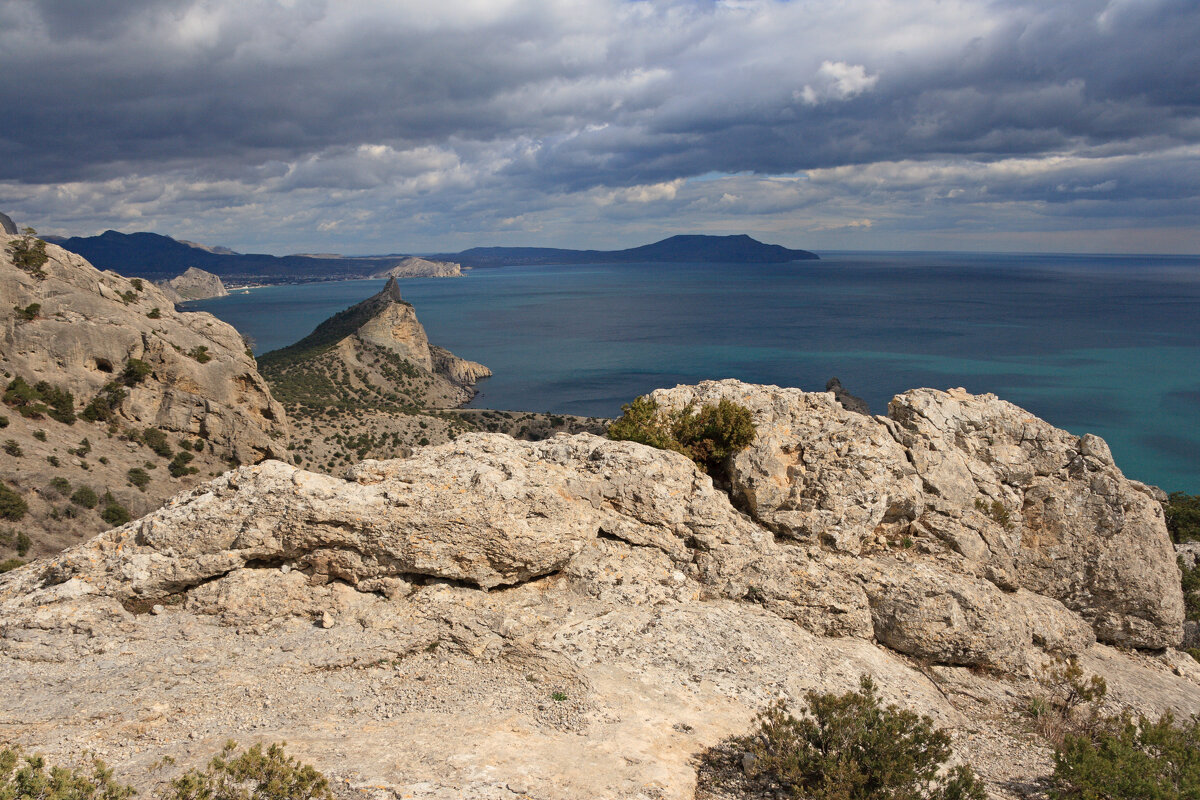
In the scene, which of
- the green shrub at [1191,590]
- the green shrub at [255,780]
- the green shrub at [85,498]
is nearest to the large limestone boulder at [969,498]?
the green shrub at [1191,590]

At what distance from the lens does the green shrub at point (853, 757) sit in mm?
7984

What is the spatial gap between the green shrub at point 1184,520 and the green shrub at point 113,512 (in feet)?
183

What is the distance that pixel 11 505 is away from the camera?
26.0 meters

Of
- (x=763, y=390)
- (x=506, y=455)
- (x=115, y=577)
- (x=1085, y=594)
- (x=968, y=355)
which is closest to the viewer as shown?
(x=115, y=577)

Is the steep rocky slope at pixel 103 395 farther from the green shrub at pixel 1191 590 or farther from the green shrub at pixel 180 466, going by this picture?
the green shrub at pixel 1191 590

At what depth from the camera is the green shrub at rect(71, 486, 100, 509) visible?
2816 centimetres

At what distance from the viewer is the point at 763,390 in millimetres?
18156

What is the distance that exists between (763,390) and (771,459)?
3640 mm

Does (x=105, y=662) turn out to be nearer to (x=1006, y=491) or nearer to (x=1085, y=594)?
(x=1006, y=491)

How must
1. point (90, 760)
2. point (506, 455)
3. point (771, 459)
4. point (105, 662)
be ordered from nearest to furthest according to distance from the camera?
point (90, 760) < point (105, 662) < point (506, 455) < point (771, 459)

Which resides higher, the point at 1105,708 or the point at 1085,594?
the point at 1085,594

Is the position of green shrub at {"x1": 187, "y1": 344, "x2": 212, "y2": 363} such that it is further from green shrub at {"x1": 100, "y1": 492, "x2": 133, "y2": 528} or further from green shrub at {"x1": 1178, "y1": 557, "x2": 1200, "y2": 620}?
green shrub at {"x1": 1178, "y1": 557, "x2": 1200, "y2": 620}

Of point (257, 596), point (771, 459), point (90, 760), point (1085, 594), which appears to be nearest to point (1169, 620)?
point (1085, 594)

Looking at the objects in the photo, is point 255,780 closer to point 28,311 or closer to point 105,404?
point 105,404
